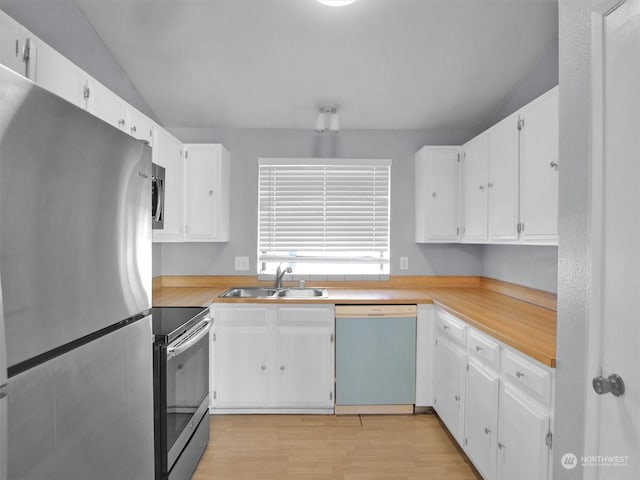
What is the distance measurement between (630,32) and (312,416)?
2.72m

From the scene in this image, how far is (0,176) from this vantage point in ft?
2.08

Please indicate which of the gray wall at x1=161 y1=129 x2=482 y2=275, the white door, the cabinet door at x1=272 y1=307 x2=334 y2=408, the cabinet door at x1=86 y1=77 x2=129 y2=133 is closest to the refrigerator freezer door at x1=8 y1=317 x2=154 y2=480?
the cabinet door at x1=86 y1=77 x2=129 y2=133

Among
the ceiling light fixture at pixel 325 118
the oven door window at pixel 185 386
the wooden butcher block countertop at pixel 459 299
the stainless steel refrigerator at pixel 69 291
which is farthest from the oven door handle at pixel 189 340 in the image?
the ceiling light fixture at pixel 325 118

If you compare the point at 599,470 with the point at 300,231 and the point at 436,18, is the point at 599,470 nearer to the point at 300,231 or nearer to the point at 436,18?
the point at 436,18

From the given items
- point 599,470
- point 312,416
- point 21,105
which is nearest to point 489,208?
point 599,470

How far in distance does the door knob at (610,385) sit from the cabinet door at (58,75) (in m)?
2.21

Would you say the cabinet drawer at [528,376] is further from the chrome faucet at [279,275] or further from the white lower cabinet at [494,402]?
the chrome faucet at [279,275]

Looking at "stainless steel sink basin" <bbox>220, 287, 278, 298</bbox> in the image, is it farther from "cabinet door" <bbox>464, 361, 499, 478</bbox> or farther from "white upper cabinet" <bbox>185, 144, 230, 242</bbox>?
"cabinet door" <bbox>464, 361, 499, 478</bbox>

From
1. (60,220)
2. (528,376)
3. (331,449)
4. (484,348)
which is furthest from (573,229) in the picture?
(331,449)

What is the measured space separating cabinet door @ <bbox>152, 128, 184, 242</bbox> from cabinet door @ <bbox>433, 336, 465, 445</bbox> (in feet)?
7.13

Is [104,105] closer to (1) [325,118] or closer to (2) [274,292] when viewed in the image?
(1) [325,118]

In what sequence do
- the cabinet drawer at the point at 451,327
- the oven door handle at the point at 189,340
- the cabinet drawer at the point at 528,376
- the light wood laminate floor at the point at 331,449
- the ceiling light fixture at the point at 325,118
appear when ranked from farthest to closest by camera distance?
the ceiling light fixture at the point at 325,118 < the cabinet drawer at the point at 451,327 < the light wood laminate floor at the point at 331,449 < the oven door handle at the point at 189,340 < the cabinet drawer at the point at 528,376

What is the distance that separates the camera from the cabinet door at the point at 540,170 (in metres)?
1.83

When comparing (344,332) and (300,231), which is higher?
(300,231)
